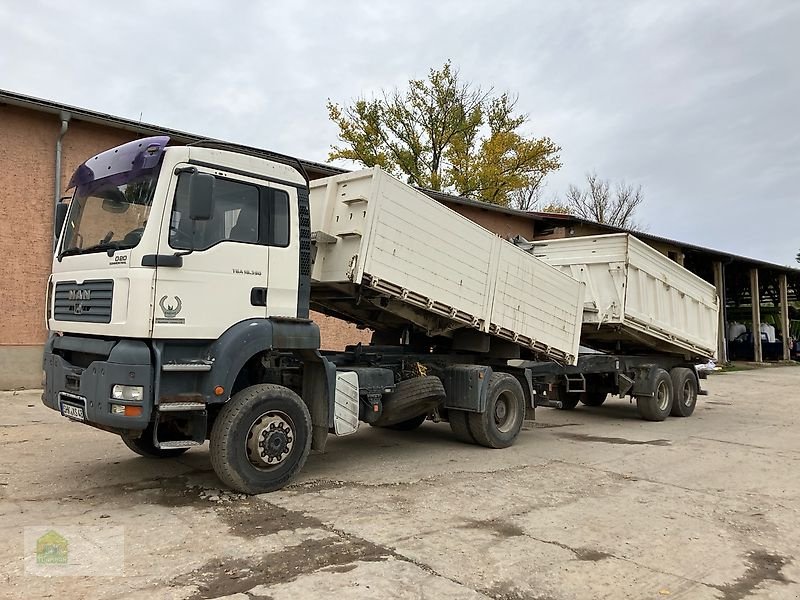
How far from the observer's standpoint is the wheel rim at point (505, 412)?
9.05m

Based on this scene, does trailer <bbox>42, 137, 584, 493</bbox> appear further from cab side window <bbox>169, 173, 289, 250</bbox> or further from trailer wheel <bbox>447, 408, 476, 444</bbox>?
trailer wheel <bbox>447, 408, 476, 444</bbox>

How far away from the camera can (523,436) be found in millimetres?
10109

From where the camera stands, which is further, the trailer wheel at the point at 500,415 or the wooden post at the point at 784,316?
the wooden post at the point at 784,316

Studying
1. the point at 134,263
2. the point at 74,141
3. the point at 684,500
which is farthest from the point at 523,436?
the point at 74,141

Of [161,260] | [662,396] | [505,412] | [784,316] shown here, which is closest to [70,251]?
[161,260]

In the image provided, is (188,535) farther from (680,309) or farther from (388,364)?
(680,309)

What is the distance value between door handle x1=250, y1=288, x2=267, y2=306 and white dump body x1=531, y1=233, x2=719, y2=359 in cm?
692

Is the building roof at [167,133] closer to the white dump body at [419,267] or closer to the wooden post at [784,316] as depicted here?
the white dump body at [419,267]

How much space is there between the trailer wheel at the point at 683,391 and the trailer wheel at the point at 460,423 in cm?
568

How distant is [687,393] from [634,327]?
2.69 m

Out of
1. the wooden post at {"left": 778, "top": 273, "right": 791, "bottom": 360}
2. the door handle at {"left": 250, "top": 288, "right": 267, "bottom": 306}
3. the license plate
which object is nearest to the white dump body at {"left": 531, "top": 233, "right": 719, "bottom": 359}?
the door handle at {"left": 250, "top": 288, "right": 267, "bottom": 306}

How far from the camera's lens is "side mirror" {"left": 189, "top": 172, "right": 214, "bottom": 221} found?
217 inches

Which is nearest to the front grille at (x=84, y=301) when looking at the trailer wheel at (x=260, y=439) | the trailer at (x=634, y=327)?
the trailer wheel at (x=260, y=439)

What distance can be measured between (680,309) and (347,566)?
10.3 metres
